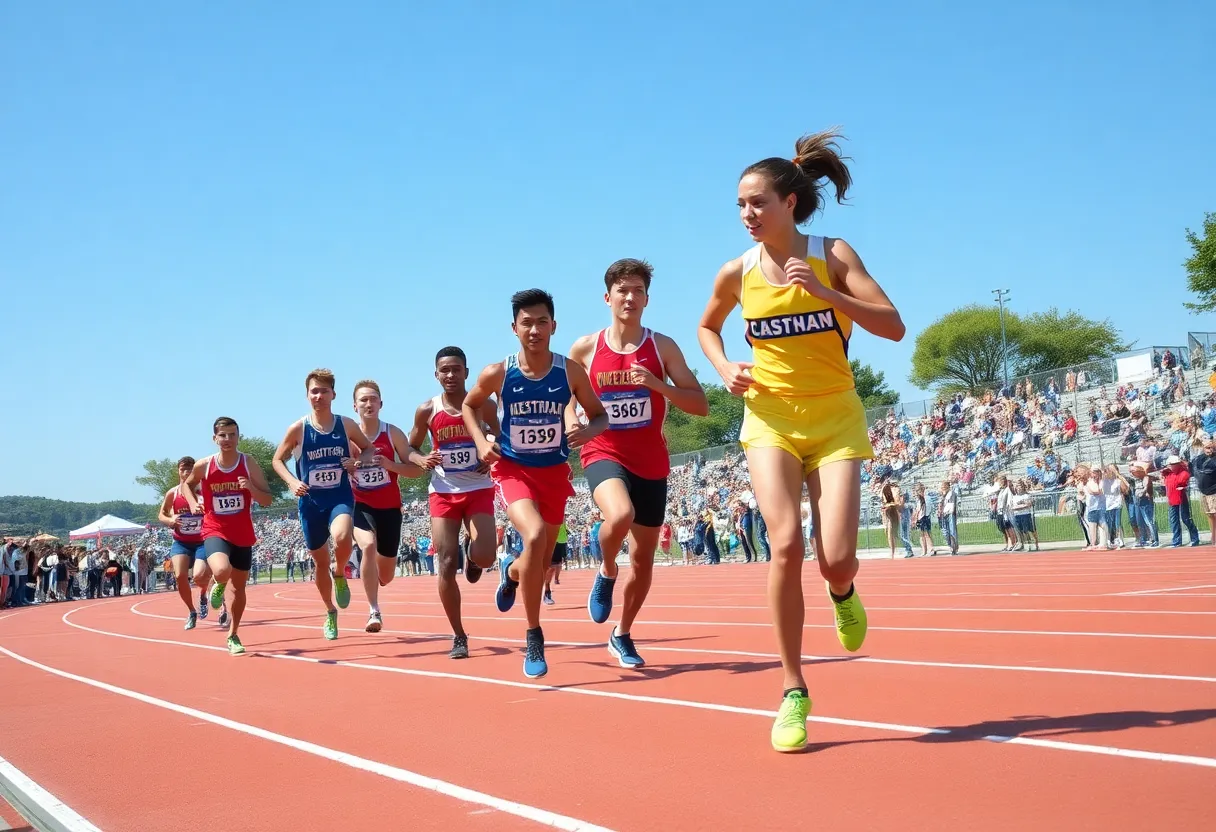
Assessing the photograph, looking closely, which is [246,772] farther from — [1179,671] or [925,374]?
[925,374]

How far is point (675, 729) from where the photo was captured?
16.4 ft

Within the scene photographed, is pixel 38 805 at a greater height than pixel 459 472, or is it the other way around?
pixel 459 472

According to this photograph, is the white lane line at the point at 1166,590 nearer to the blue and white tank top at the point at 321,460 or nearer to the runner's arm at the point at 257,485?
the blue and white tank top at the point at 321,460

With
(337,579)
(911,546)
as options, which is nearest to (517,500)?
(337,579)

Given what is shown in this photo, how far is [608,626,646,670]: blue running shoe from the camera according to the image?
7211 mm

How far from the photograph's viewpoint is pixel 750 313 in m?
4.82

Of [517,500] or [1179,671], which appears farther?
[517,500]

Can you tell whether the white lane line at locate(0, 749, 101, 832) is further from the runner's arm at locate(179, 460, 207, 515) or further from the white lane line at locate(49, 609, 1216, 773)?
the runner's arm at locate(179, 460, 207, 515)

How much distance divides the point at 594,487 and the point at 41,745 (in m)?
3.33

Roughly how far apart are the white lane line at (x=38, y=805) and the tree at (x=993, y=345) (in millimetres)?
93265

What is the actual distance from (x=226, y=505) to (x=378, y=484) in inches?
58.3

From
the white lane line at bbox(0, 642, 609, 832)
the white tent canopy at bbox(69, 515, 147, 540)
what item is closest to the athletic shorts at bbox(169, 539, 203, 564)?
the white lane line at bbox(0, 642, 609, 832)

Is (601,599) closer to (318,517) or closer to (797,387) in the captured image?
(797,387)

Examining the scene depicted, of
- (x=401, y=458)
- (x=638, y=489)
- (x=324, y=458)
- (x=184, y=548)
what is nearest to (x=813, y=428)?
(x=638, y=489)
